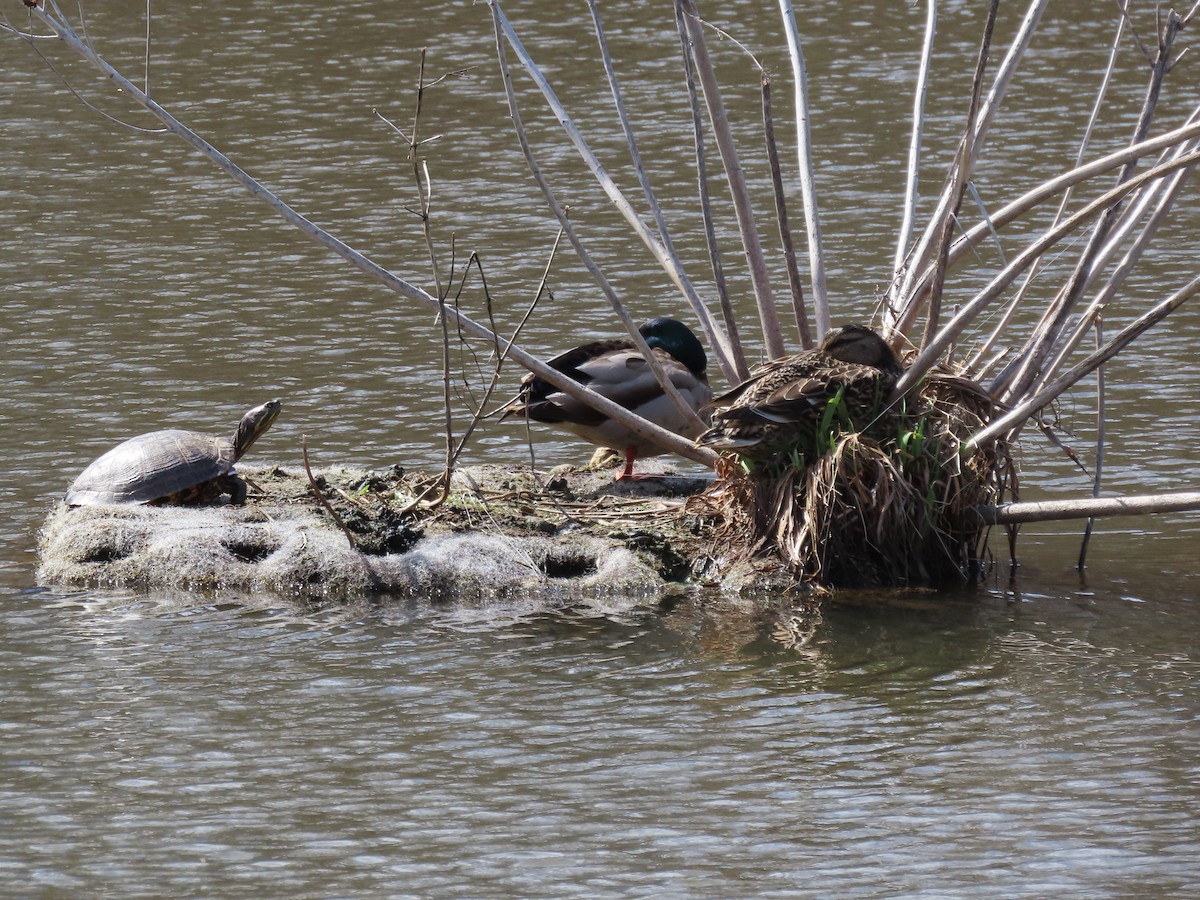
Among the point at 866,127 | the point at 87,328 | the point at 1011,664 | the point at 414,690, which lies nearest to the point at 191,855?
the point at 414,690

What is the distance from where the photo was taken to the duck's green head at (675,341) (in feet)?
33.8

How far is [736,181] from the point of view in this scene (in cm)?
948

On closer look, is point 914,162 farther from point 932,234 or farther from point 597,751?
point 597,751

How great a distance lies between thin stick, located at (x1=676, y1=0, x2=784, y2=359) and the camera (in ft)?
30.8

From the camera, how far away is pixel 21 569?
30.4 feet

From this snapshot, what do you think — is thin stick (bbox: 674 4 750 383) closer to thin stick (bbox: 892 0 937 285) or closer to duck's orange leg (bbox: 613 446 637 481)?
duck's orange leg (bbox: 613 446 637 481)

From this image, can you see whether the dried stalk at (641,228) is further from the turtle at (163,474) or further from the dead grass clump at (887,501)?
the turtle at (163,474)

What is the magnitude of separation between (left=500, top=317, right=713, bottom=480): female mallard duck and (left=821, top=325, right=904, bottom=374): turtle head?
3.67ft

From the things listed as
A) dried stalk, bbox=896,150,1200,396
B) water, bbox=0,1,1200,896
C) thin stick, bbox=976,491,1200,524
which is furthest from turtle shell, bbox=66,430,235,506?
Answer: thin stick, bbox=976,491,1200,524

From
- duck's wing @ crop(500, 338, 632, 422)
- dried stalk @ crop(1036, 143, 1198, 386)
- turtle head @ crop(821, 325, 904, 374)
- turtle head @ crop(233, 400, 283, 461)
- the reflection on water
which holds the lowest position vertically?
the reflection on water

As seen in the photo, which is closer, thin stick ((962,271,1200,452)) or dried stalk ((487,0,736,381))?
thin stick ((962,271,1200,452))

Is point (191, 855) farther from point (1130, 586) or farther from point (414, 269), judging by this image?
point (414, 269)

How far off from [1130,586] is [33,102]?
16447 mm

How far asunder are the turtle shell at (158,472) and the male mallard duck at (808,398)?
263cm
